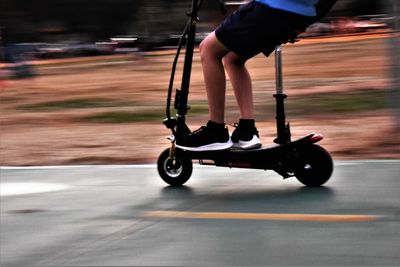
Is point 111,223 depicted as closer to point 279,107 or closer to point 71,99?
point 279,107

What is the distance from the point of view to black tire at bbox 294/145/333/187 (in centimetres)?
574

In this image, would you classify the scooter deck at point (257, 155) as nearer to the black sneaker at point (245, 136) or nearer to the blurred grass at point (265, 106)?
the black sneaker at point (245, 136)

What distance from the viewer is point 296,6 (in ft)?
17.8

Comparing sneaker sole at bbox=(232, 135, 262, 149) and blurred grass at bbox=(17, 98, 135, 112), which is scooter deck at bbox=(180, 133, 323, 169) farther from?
blurred grass at bbox=(17, 98, 135, 112)

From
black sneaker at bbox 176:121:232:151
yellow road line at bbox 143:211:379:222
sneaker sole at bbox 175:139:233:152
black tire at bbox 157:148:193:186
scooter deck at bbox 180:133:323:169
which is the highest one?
black sneaker at bbox 176:121:232:151

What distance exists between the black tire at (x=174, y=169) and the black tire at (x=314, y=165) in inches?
33.2

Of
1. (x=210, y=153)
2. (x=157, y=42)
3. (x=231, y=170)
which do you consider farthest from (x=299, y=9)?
(x=157, y=42)

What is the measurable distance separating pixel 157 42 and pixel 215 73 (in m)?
25.3

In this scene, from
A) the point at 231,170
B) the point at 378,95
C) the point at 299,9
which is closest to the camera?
the point at 299,9

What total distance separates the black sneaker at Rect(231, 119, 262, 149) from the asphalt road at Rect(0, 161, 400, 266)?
34 centimetres

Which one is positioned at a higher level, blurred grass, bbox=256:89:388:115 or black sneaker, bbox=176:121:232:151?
Result: black sneaker, bbox=176:121:232:151

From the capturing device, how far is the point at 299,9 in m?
5.42

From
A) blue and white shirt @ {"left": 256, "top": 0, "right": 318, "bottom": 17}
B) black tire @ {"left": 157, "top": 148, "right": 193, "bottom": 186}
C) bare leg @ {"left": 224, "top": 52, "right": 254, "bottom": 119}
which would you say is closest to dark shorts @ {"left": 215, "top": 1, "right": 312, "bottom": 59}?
blue and white shirt @ {"left": 256, "top": 0, "right": 318, "bottom": 17}

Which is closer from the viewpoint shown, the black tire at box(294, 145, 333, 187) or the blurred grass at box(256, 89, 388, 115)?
the black tire at box(294, 145, 333, 187)
